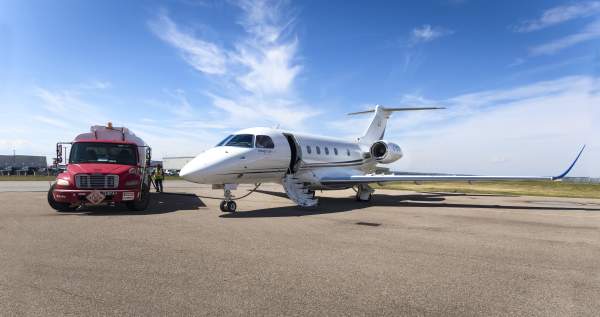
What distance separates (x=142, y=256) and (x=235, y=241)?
1810mm

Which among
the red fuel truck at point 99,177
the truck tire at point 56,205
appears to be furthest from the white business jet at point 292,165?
the truck tire at point 56,205

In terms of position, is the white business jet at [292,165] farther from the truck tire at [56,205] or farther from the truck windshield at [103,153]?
the truck tire at [56,205]

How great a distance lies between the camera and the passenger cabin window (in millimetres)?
13156

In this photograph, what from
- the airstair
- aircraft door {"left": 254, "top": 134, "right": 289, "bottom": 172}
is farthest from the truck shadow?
the airstair

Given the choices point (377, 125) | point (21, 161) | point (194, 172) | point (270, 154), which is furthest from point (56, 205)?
point (21, 161)

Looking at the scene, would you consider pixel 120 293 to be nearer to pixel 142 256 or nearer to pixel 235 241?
pixel 142 256

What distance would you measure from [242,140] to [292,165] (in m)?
2.85

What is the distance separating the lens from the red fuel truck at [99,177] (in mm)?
10734

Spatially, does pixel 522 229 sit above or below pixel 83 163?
below

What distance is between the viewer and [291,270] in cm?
500

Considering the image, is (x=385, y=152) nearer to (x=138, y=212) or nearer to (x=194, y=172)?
(x=194, y=172)

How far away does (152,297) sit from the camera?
12.7 feet

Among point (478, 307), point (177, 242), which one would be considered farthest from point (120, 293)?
point (478, 307)

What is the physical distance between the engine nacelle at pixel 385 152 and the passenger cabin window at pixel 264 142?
894 centimetres
